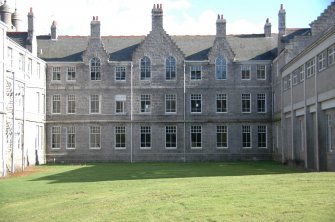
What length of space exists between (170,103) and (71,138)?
10900 millimetres

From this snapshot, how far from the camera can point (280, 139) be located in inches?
2079

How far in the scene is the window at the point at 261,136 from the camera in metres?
57.2

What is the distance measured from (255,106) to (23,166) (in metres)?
24.3

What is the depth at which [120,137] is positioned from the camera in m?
57.5

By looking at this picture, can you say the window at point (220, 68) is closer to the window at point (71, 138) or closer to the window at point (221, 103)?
the window at point (221, 103)

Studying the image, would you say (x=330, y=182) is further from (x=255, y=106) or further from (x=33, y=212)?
(x=255, y=106)

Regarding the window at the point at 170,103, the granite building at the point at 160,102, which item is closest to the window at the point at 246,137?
the granite building at the point at 160,102

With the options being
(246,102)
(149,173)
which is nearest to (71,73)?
(246,102)

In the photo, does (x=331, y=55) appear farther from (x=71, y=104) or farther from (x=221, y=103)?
(x=71, y=104)

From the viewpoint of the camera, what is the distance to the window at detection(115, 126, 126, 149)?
5734cm

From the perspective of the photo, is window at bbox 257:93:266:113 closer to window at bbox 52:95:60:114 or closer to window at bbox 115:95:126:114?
window at bbox 115:95:126:114

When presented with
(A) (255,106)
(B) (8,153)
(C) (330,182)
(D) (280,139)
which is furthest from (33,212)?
(A) (255,106)

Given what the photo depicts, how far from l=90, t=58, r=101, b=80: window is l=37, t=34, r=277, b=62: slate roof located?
1425mm

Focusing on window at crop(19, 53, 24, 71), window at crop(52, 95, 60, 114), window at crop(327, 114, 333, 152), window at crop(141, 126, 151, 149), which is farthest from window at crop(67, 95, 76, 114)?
window at crop(327, 114, 333, 152)
